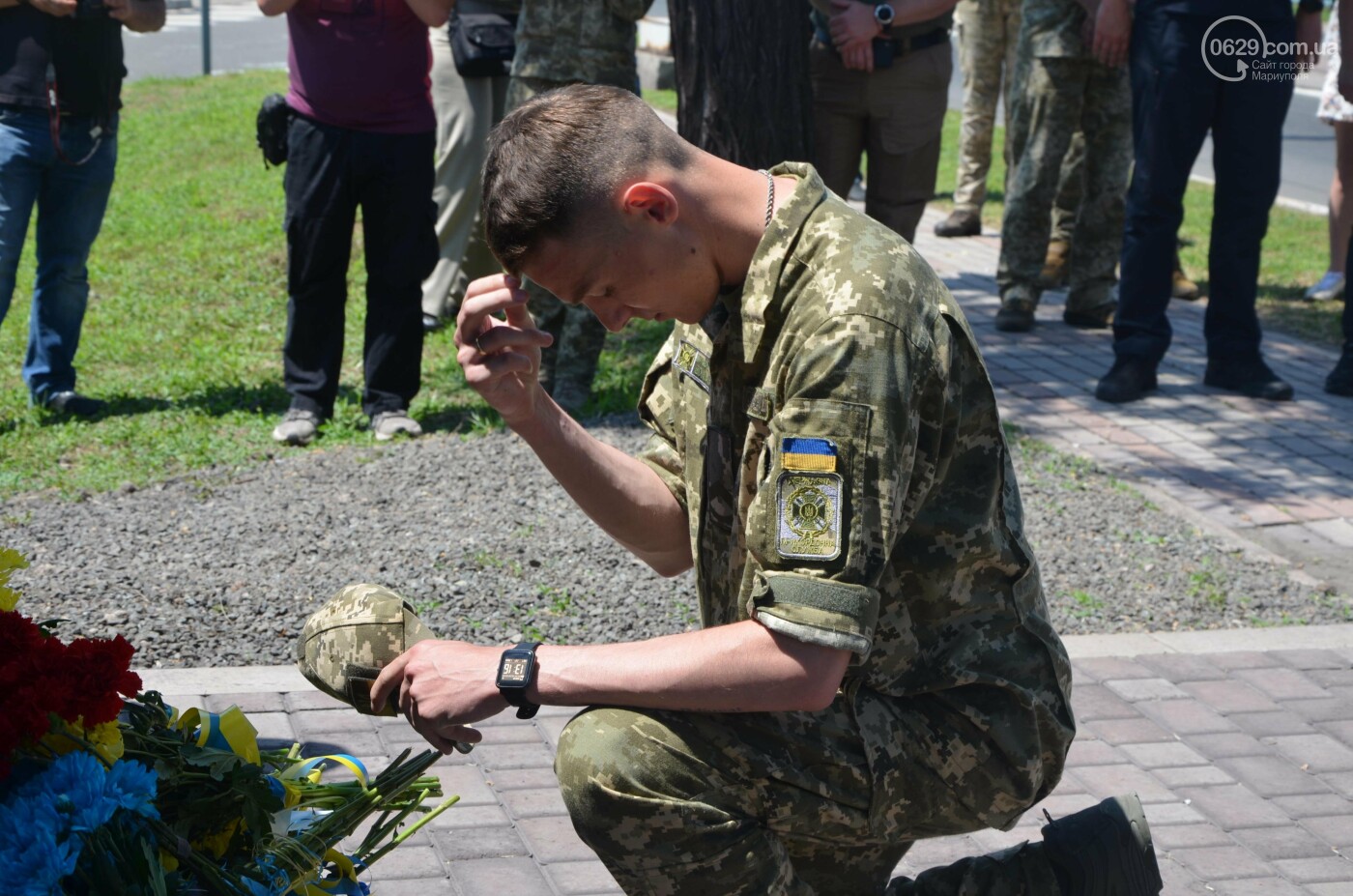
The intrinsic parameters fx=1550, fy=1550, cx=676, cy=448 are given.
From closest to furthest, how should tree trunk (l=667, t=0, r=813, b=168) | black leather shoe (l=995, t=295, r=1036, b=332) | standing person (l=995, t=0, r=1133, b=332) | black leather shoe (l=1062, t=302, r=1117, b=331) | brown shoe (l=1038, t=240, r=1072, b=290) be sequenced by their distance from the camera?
tree trunk (l=667, t=0, r=813, b=168), standing person (l=995, t=0, r=1133, b=332), black leather shoe (l=995, t=295, r=1036, b=332), black leather shoe (l=1062, t=302, r=1117, b=331), brown shoe (l=1038, t=240, r=1072, b=290)

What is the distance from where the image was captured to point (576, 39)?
5.81m

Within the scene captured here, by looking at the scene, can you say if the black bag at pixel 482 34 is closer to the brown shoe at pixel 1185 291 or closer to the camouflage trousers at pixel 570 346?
the camouflage trousers at pixel 570 346

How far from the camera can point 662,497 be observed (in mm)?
2850

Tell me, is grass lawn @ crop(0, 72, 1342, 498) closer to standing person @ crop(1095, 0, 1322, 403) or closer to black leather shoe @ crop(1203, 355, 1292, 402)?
black leather shoe @ crop(1203, 355, 1292, 402)

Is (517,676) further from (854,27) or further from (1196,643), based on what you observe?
(854,27)

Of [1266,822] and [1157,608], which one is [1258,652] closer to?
[1157,608]

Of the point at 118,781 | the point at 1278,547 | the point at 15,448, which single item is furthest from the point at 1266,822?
the point at 15,448

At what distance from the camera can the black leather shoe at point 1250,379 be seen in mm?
6812

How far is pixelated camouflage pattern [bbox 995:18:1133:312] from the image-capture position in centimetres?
748

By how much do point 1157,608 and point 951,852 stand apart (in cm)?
171

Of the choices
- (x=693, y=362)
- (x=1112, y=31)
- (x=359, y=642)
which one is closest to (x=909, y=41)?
(x=1112, y=31)

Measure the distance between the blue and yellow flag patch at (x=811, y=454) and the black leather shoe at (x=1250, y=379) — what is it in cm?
524

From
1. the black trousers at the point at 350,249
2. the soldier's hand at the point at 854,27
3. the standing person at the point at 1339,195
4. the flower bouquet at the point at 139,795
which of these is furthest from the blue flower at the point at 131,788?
the standing person at the point at 1339,195
